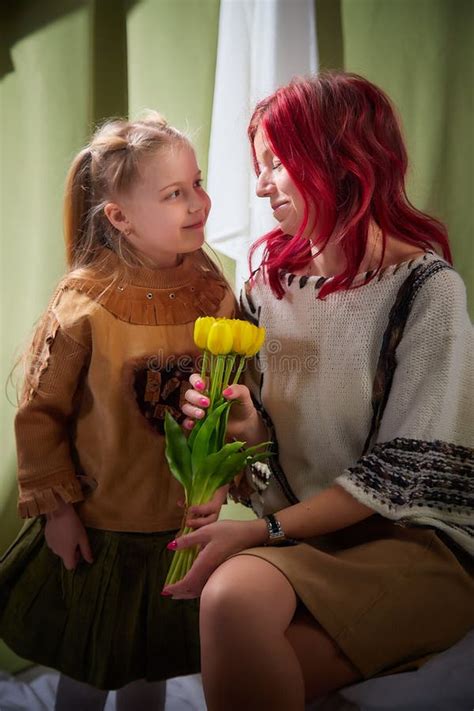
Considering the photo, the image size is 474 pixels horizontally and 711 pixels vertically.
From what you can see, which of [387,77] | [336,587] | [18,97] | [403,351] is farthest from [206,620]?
[18,97]

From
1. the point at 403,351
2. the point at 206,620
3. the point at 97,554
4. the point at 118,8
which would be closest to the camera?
the point at 206,620

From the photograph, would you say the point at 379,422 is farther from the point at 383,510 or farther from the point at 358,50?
the point at 358,50

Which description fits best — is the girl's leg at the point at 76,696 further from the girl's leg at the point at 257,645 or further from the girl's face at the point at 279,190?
the girl's face at the point at 279,190

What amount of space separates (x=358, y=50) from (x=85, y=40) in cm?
46

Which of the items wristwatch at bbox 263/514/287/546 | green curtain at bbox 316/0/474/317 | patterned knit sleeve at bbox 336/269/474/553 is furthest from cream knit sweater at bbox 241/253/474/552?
green curtain at bbox 316/0/474/317

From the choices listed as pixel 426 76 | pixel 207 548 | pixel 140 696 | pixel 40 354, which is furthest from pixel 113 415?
pixel 426 76

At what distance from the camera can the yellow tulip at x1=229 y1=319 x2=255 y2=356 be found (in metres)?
0.98

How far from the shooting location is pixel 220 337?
3.18ft

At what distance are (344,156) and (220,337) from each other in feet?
1.05

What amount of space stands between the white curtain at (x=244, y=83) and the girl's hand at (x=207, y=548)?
477 millimetres

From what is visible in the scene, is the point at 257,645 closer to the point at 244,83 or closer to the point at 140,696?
the point at 140,696

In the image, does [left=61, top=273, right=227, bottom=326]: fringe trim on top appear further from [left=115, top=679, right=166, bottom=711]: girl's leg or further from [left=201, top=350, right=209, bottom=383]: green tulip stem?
[left=115, top=679, right=166, bottom=711]: girl's leg

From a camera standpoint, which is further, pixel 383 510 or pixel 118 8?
pixel 118 8

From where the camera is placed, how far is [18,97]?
137 centimetres
